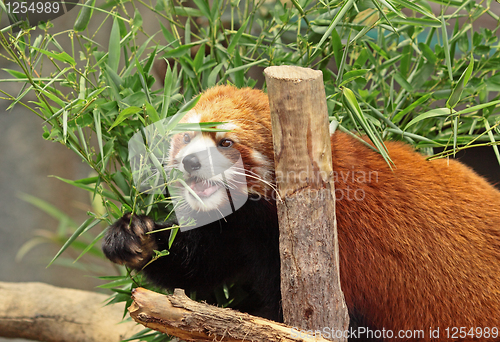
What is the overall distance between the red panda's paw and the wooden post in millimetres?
586

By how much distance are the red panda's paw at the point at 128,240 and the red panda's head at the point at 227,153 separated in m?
0.21

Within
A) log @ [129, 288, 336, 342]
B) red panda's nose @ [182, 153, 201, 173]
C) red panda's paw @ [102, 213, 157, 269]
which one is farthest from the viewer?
red panda's paw @ [102, 213, 157, 269]

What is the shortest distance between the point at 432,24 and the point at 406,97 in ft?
1.37

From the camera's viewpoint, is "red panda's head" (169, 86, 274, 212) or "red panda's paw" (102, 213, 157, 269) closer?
"red panda's head" (169, 86, 274, 212)

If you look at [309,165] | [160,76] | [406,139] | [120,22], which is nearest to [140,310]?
[309,165]

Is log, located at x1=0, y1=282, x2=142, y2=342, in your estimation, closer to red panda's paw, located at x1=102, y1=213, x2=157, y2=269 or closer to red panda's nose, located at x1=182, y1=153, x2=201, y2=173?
red panda's paw, located at x1=102, y1=213, x2=157, y2=269

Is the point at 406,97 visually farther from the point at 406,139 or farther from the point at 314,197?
the point at 314,197

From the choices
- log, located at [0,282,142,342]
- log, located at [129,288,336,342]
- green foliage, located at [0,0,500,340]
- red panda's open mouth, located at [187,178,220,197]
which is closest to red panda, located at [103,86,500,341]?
red panda's open mouth, located at [187,178,220,197]

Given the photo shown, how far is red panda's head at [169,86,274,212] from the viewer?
145cm

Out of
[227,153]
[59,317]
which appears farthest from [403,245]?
[59,317]

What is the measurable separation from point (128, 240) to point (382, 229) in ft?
3.13

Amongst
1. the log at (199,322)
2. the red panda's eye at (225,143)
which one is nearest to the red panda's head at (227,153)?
the red panda's eye at (225,143)

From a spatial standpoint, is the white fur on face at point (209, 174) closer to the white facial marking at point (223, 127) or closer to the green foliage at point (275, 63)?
the white facial marking at point (223, 127)

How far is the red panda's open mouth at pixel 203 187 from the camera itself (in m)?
1.46
